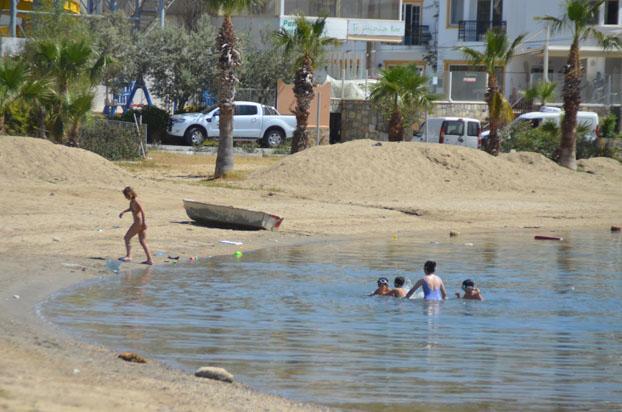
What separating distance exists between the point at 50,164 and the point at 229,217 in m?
6.15

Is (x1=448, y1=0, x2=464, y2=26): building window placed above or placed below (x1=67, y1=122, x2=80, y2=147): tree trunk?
above

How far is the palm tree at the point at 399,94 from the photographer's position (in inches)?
1433

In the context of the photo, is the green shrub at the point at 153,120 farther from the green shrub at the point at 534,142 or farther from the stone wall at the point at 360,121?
the green shrub at the point at 534,142

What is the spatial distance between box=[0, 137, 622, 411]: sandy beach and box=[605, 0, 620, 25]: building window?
1651 cm

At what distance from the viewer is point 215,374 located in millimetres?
11516

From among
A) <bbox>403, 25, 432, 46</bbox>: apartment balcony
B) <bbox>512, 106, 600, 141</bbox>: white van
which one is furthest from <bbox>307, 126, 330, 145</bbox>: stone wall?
<bbox>403, 25, 432, 46</bbox>: apartment balcony

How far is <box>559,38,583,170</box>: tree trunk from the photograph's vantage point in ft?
125

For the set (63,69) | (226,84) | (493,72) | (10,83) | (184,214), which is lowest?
(184,214)

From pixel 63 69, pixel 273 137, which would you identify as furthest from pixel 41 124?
pixel 273 137

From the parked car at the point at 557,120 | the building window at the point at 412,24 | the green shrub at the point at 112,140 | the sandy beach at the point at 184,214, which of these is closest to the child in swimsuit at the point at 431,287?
the sandy beach at the point at 184,214

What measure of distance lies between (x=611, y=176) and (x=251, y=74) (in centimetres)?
1634

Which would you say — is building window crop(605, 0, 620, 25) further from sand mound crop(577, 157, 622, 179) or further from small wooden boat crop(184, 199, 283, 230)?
small wooden boat crop(184, 199, 283, 230)

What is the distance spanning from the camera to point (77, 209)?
25156 mm

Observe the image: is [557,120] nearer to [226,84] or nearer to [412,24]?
[226,84]
